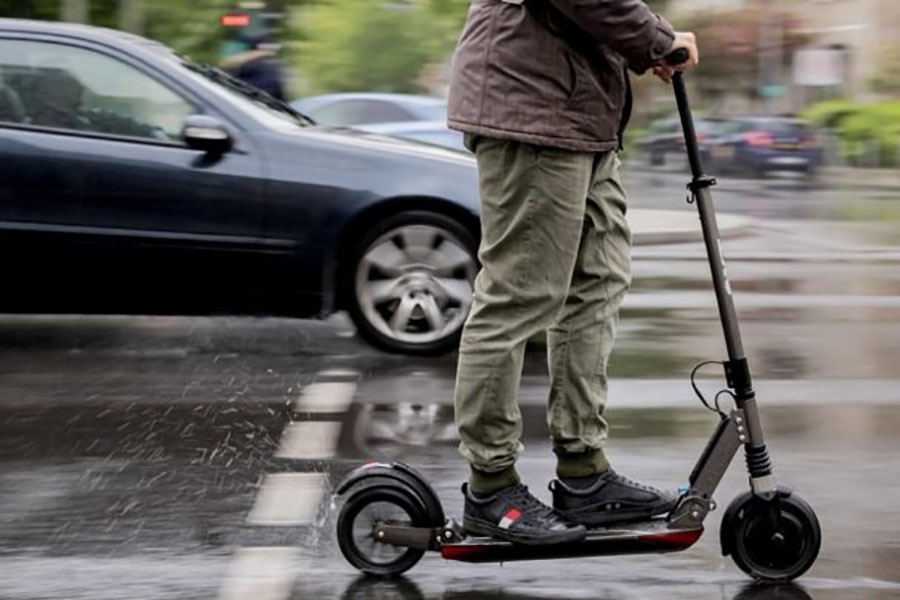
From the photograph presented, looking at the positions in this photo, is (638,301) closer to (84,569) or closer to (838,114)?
(84,569)

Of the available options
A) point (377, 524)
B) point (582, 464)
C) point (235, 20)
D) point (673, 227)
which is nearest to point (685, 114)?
point (582, 464)

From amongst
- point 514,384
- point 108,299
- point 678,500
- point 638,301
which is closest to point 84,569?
point 514,384

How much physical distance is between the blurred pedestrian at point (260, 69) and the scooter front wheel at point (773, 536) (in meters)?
10.1

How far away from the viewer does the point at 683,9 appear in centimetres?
6212

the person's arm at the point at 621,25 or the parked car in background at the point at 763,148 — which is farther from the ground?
the person's arm at the point at 621,25

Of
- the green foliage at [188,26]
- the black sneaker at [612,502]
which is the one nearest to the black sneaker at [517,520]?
the black sneaker at [612,502]

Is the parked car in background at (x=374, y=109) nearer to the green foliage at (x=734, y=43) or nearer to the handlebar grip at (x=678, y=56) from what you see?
the handlebar grip at (x=678, y=56)

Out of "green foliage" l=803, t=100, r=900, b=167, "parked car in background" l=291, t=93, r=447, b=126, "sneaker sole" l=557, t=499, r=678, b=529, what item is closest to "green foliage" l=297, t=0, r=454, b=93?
"green foliage" l=803, t=100, r=900, b=167

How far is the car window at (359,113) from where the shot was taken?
2322cm

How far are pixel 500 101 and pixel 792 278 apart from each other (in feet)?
29.1

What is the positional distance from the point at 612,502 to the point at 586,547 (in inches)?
7.8

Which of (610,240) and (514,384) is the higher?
(610,240)

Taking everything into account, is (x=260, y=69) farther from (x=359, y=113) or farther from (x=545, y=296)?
(x=545, y=296)

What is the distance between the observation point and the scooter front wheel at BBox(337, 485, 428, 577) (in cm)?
462
